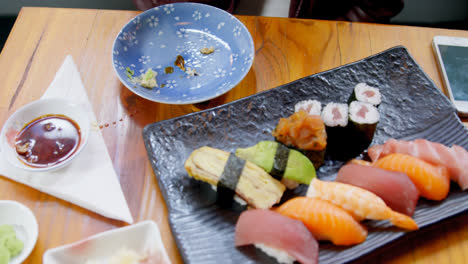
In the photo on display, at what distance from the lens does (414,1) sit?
129 inches

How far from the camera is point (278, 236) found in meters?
1.29

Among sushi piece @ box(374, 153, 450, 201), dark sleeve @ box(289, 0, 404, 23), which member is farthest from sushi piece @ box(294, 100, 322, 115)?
dark sleeve @ box(289, 0, 404, 23)

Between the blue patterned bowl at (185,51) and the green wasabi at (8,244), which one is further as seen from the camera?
the blue patterned bowl at (185,51)

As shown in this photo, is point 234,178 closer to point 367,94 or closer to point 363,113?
point 363,113

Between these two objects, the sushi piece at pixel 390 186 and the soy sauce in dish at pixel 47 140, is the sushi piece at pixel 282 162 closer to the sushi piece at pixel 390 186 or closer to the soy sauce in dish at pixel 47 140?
the sushi piece at pixel 390 186

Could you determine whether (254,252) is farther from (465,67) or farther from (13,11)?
(13,11)

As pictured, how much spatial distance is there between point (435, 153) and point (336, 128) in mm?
443

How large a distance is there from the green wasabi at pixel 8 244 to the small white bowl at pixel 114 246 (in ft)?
0.74

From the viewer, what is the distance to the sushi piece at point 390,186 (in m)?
1.43

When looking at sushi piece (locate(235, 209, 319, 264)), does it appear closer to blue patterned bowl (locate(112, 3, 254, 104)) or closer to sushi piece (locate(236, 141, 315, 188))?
sushi piece (locate(236, 141, 315, 188))

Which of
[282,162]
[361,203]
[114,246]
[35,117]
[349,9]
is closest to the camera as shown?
[114,246]

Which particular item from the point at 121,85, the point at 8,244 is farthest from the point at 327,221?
the point at 121,85

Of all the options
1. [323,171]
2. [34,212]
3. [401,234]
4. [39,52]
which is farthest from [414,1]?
[34,212]

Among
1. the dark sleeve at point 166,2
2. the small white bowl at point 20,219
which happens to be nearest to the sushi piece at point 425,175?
the small white bowl at point 20,219
